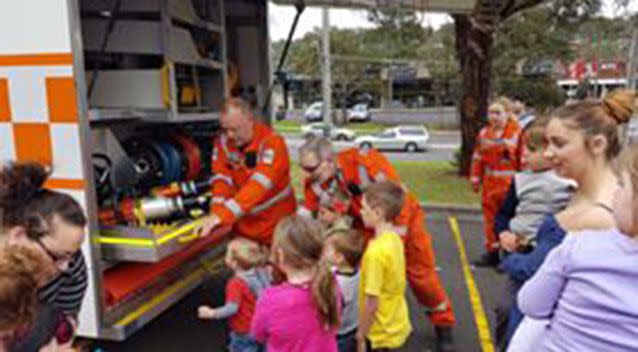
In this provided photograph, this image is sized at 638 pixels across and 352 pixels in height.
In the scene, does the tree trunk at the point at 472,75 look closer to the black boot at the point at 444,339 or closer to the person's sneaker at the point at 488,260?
the person's sneaker at the point at 488,260

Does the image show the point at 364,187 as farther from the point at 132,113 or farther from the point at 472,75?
the point at 472,75

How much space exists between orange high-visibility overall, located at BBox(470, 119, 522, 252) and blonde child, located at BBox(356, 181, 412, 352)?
2.44 meters

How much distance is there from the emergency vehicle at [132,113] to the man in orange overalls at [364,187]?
0.79 m

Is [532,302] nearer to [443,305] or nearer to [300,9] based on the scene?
[443,305]

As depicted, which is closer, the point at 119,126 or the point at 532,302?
the point at 532,302

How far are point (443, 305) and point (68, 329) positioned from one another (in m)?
2.38

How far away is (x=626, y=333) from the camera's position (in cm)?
135

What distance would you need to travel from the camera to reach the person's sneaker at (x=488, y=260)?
17.3ft

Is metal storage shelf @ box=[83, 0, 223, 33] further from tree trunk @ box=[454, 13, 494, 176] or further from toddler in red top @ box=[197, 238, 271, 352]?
tree trunk @ box=[454, 13, 494, 176]

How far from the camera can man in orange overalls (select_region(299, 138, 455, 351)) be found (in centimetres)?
327

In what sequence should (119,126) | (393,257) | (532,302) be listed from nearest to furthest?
(532,302) < (393,257) < (119,126)

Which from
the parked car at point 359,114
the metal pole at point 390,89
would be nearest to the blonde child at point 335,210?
the parked car at point 359,114

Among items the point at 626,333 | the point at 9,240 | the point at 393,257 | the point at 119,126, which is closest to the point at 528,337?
the point at 626,333

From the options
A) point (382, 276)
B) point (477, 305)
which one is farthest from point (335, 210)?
point (477, 305)
